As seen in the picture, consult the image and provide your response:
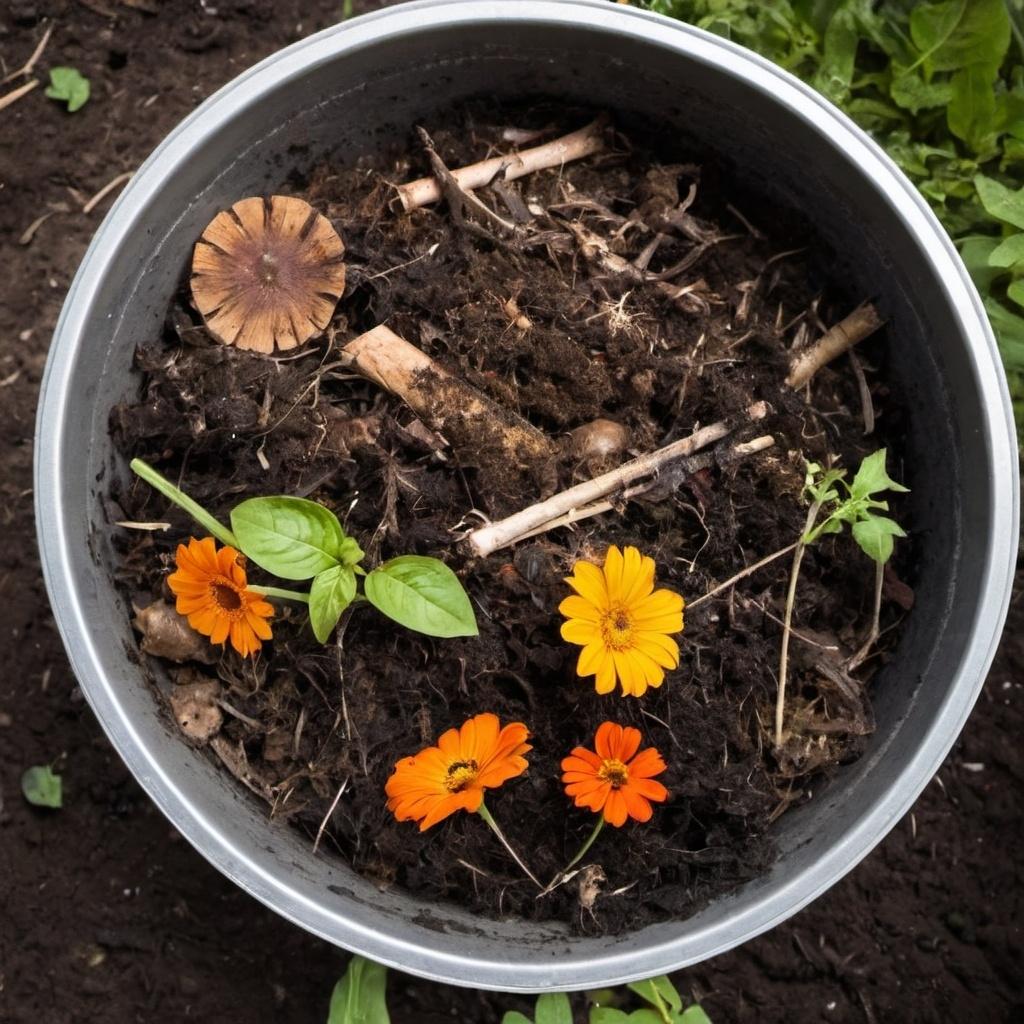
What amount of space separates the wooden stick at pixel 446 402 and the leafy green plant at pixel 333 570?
0.17 meters

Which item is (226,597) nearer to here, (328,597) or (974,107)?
(328,597)

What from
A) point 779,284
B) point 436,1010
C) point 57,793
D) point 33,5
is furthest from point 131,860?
point 33,5

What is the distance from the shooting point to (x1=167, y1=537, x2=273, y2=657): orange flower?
1.04 m

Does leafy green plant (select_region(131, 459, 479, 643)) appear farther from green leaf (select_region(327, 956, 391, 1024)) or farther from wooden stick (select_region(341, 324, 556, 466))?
green leaf (select_region(327, 956, 391, 1024))

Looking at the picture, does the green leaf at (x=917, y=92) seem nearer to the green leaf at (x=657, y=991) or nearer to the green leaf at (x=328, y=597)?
the green leaf at (x=328, y=597)

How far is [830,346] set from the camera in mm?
1258

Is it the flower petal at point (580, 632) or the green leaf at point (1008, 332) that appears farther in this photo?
the green leaf at point (1008, 332)

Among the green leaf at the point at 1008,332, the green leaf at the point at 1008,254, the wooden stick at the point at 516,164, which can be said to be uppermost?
the green leaf at the point at 1008,254

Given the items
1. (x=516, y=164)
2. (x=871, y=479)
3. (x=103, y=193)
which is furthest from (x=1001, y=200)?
(x=103, y=193)

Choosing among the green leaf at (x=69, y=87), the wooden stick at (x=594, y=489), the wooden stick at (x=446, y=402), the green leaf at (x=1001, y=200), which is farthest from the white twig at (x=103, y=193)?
the green leaf at (x=1001, y=200)

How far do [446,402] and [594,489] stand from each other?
0.20m

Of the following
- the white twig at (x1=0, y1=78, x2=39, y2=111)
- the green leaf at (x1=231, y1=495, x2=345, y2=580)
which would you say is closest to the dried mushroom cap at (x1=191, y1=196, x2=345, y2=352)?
the green leaf at (x1=231, y1=495, x2=345, y2=580)

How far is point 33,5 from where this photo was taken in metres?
1.61

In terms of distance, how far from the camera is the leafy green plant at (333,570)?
102 cm
